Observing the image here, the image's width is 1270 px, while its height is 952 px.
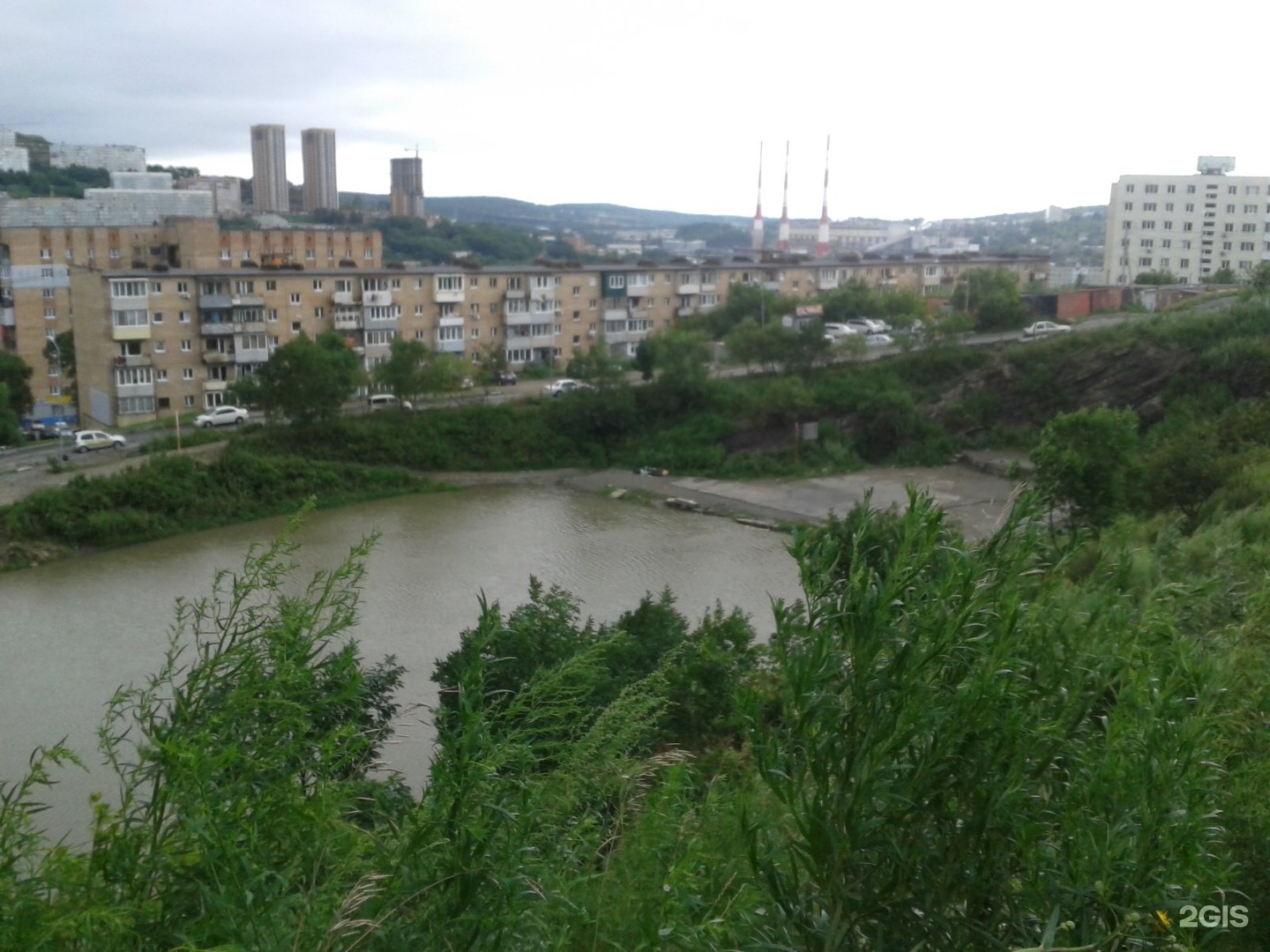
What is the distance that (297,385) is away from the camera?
10.4 m

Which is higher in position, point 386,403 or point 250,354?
point 250,354

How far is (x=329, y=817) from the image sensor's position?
140cm

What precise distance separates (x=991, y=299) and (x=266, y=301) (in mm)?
8780

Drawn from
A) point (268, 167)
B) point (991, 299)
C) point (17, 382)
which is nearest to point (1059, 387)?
point (991, 299)

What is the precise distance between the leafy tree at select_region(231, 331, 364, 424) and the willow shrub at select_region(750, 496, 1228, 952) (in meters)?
9.56

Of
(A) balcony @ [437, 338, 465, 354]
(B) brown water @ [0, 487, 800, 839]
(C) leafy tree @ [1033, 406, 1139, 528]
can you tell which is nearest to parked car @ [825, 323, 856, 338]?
(A) balcony @ [437, 338, 465, 354]

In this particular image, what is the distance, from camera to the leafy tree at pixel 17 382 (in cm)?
1202

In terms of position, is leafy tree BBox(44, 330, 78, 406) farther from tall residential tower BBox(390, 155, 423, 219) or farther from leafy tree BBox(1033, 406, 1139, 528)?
tall residential tower BBox(390, 155, 423, 219)

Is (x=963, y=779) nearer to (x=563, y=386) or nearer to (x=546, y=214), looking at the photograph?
(x=563, y=386)

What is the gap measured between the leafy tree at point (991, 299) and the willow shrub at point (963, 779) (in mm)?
14304

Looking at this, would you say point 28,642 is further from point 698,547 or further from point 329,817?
point 329,817

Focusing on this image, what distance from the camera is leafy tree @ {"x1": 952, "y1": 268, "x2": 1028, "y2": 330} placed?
15102 mm

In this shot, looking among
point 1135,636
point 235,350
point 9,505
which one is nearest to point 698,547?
point 9,505

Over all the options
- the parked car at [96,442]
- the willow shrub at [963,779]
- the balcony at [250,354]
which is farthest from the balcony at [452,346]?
the willow shrub at [963,779]
